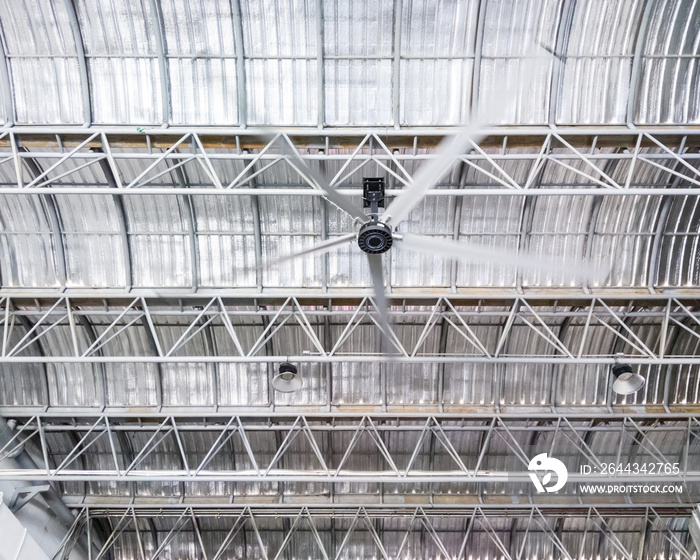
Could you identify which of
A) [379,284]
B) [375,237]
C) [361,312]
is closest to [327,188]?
[375,237]

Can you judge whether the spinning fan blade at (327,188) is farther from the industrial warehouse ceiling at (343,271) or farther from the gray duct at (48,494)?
the gray duct at (48,494)

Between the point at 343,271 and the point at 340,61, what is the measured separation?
234 inches

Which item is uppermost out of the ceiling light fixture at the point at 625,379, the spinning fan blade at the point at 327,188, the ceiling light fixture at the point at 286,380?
the ceiling light fixture at the point at 625,379

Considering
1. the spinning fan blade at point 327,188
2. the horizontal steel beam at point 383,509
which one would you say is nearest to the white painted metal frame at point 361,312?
the spinning fan blade at point 327,188

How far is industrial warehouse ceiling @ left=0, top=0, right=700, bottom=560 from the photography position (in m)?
12.0

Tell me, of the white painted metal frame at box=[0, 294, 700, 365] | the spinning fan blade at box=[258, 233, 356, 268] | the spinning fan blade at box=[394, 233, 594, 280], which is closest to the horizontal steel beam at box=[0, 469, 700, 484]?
the white painted metal frame at box=[0, 294, 700, 365]

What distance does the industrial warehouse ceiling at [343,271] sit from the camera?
12047 millimetres

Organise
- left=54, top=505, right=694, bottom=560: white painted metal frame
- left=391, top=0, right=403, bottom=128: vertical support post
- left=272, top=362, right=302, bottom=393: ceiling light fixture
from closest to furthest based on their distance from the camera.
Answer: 1. left=391, top=0, right=403, bottom=128: vertical support post
2. left=272, top=362, right=302, bottom=393: ceiling light fixture
3. left=54, top=505, right=694, bottom=560: white painted metal frame

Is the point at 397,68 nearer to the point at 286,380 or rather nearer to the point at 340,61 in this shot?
the point at 340,61

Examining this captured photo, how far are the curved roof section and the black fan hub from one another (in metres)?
5.27

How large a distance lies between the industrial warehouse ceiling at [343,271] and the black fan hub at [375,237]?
5.21ft

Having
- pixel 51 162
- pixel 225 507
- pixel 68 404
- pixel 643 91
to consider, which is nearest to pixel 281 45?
pixel 51 162

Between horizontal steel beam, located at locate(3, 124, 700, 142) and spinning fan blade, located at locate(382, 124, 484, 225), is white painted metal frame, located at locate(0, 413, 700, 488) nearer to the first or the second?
horizontal steel beam, located at locate(3, 124, 700, 142)

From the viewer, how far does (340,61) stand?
12.3m
